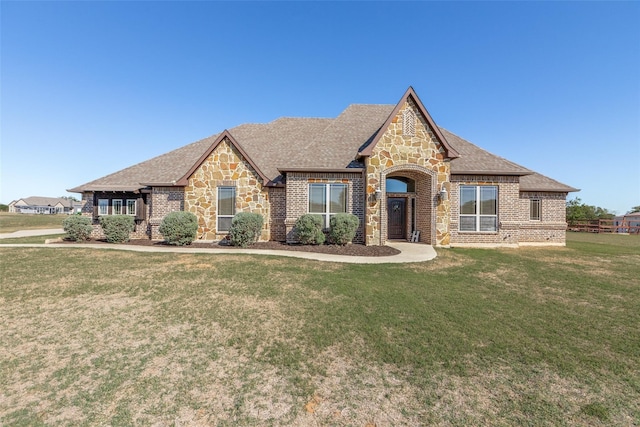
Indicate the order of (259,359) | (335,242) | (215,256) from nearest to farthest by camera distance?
(259,359) < (215,256) < (335,242)

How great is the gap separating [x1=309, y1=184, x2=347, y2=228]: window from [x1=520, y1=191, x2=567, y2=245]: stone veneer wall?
10.9 meters

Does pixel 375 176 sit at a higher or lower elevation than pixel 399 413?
higher

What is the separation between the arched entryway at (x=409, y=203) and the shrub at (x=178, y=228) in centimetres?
930

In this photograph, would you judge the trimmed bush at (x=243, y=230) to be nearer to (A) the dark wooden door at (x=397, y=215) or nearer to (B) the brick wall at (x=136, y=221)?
(B) the brick wall at (x=136, y=221)

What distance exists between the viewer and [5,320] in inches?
194

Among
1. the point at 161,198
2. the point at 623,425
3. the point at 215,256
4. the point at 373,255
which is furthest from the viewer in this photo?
the point at 161,198

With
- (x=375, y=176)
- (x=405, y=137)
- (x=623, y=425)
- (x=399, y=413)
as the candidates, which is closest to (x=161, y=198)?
(x=375, y=176)

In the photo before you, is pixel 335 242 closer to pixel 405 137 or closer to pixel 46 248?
pixel 405 137

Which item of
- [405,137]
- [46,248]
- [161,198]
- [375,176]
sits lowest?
[46,248]

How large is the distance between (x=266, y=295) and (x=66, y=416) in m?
3.61

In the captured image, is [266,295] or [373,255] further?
[373,255]

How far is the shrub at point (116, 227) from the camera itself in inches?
520

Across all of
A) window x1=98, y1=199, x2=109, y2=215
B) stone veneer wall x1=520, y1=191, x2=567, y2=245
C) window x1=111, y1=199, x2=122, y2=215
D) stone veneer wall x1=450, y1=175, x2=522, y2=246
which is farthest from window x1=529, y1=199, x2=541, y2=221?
window x1=98, y1=199, x2=109, y2=215

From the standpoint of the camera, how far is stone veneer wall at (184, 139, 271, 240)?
14.3 metres
